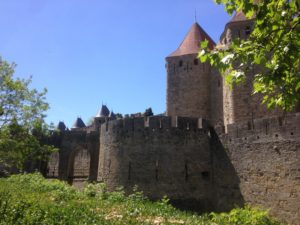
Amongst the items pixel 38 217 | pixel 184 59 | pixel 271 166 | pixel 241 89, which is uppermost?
pixel 184 59

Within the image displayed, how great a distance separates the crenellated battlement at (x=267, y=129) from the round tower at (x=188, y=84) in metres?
5.66

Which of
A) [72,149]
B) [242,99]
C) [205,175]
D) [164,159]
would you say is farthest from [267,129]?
[72,149]

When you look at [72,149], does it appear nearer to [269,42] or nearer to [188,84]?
[188,84]

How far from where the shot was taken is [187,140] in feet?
53.7

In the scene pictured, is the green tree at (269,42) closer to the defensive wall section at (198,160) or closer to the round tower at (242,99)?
the defensive wall section at (198,160)

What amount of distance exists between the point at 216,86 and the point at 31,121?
443 inches

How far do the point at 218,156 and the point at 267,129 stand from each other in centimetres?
284

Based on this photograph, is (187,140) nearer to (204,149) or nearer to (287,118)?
(204,149)

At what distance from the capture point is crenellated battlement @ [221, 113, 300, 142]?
13266 mm

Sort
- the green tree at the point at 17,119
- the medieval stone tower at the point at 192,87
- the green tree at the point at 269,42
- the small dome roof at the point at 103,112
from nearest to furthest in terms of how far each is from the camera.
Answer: the green tree at the point at 269,42 < the green tree at the point at 17,119 < the medieval stone tower at the point at 192,87 < the small dome roof at the point at 103,112

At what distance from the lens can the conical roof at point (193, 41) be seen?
22453mm

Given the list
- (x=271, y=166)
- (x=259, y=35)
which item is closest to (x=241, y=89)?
(x=271, y=166)

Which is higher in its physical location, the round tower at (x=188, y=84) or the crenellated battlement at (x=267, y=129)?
the round tower at (x=188, y=84)

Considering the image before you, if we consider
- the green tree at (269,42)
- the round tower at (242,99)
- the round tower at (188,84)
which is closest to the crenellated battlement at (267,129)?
the round tower at (242,99)
